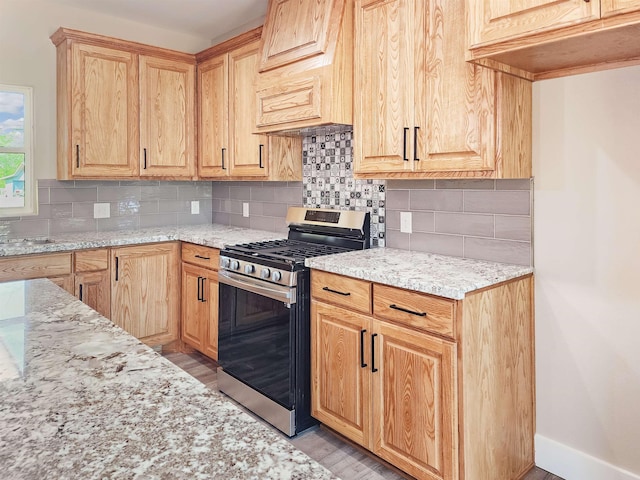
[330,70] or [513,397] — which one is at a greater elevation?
[330,70]

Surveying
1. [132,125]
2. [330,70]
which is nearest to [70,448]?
[330,70]

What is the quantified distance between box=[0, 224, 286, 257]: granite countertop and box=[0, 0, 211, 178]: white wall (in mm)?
636

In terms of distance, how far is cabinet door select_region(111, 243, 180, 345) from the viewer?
11.1 feet

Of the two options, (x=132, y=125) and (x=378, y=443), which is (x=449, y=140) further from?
(x=132, y=125)

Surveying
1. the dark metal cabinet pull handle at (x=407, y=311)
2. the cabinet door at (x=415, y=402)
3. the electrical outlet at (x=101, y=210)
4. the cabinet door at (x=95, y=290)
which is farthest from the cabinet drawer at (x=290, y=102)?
the electrical outlet at (x=101, y=210)

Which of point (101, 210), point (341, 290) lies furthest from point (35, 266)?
point (341, 290)

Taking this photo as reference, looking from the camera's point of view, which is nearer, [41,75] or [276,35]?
[276,35]

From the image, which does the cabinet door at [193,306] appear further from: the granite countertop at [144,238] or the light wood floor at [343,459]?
the light wood floor at [343,459]

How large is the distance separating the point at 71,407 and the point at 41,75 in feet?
11.3

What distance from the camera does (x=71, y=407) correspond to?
81cm

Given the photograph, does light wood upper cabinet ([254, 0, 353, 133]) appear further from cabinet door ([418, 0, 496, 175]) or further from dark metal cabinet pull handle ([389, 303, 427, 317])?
dark metal cabinet pull handle ([389, 303, 427, 317])

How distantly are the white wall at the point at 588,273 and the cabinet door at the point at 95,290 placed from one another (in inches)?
108

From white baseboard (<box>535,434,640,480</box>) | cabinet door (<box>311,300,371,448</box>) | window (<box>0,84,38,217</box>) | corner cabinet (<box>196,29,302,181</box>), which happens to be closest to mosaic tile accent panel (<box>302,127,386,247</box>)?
corner cabinet (<box>196,29,302,181</box>)

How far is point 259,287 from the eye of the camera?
2.60m
